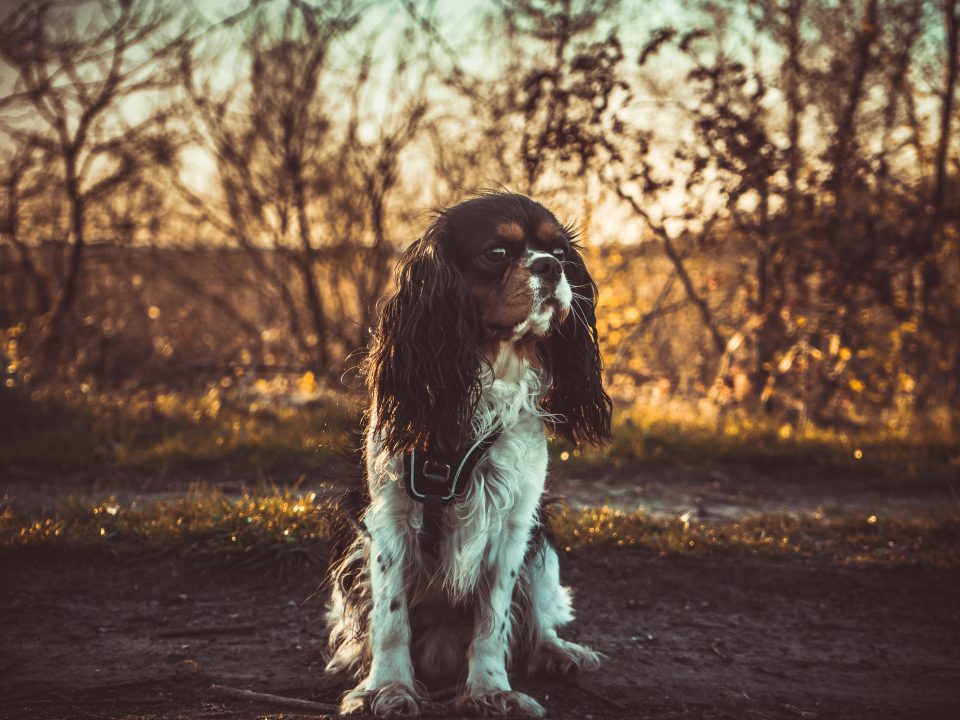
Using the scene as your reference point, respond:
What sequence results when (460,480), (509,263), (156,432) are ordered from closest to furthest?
1. (460,480)
2. (509,263)
3. (156,432)

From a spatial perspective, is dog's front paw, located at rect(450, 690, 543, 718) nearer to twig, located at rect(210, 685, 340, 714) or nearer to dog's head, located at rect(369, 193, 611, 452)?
twig, located at rect(210, 685, 340, 714)

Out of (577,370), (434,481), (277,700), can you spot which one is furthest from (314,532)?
(577,370)

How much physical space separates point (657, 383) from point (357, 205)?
3.82m

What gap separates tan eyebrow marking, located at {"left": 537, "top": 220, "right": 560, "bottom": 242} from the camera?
9.65 feet

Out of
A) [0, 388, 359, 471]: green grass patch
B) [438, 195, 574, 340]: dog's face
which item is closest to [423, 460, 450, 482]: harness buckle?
[438, 195, 574, 340]: dog's face

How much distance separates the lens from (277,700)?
2617 millimetres

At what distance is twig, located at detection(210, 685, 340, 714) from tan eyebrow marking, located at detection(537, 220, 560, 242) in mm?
1846

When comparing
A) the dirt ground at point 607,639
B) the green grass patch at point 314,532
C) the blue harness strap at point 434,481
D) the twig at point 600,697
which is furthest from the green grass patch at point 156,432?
the twig at point 600,697

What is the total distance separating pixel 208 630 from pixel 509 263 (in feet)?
6.57

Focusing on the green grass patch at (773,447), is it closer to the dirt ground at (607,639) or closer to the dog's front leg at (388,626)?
the dirt ground at (607,639)

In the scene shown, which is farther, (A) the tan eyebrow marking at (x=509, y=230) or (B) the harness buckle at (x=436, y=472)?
(A) the tan eyebrow marking at (x=509, y=230)

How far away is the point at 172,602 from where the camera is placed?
11.5ft

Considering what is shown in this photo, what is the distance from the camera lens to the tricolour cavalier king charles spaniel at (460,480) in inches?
106

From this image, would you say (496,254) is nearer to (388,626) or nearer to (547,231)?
(547,231)
